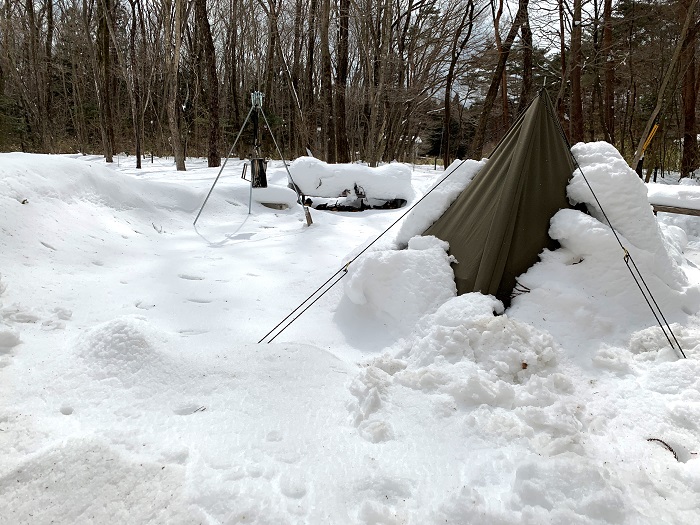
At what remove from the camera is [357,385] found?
7.06ft

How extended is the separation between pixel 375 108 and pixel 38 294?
12.2m

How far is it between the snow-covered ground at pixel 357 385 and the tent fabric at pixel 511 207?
13cm

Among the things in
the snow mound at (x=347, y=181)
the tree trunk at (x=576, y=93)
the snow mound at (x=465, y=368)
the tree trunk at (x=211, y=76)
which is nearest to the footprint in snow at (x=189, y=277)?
the snow mound at (x=465, y=368)

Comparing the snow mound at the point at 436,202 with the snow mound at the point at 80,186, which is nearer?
the snow mound at the point at 436,202

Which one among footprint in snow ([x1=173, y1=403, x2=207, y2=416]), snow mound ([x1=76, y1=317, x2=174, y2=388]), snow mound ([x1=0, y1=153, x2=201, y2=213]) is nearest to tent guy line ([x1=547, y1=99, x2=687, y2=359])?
footprint in snow ([x1=173, y1=403, x2=207, y2=416])

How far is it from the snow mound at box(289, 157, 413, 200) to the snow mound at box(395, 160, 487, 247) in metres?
4.29

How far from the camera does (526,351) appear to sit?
228 centimetres

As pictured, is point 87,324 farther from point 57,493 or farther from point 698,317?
point 698,317

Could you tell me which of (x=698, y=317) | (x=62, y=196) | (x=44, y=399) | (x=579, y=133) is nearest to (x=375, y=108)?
(x=579, y=133)

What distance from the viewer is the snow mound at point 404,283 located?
2.93m

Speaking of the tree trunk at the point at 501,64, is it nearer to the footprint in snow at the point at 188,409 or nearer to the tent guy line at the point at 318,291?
the tent guy line at the point at 318,291

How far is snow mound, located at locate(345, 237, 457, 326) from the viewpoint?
2.93 meters

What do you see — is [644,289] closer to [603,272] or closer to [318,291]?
[603,272]

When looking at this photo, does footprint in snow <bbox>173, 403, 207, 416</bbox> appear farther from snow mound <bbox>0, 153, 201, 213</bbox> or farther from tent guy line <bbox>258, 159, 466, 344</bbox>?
snow mound <bbox>0, 153, 201, 213</bbox>
